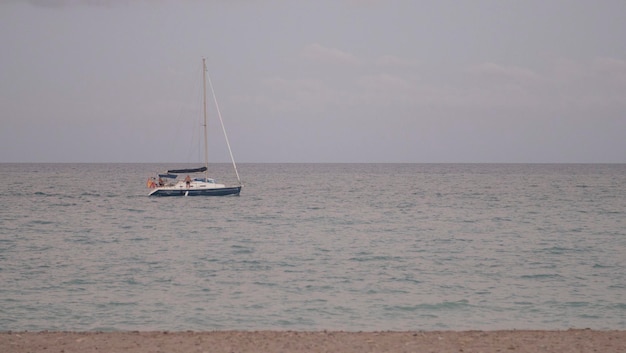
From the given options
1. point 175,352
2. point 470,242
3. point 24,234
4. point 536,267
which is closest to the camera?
point 175,352

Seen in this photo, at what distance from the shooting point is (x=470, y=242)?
34281mm

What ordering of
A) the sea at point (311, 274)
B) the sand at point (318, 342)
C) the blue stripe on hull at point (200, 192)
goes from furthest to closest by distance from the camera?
the blue stripe on hull at point (200, 192), the sea at point (311, 274), the sand at point (318, 342)

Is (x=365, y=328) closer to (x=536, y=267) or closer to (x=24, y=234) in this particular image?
(x=536, y=267)

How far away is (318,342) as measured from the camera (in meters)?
12.4

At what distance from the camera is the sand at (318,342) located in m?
11.8

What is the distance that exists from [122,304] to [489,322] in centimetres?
949

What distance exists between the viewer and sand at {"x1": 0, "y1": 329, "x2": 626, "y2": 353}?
38.8 ft

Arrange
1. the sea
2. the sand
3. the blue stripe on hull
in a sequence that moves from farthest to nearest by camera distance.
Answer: the blue stripe on hull → the sea → the sand

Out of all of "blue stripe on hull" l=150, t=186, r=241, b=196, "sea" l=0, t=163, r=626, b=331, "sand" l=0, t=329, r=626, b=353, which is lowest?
"sea" l=0, t=163, r=626, b=331

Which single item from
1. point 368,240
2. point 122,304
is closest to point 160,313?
point 122,304

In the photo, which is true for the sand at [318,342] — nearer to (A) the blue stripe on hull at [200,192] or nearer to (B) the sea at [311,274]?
(B) the sea at [311,274]

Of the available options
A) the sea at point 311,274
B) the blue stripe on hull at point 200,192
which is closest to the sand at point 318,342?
the sea at point 311,274

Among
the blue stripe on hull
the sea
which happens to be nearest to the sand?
the sea

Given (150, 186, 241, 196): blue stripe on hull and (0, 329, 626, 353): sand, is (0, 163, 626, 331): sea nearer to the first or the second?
(0, 329, 626, 353): sand
